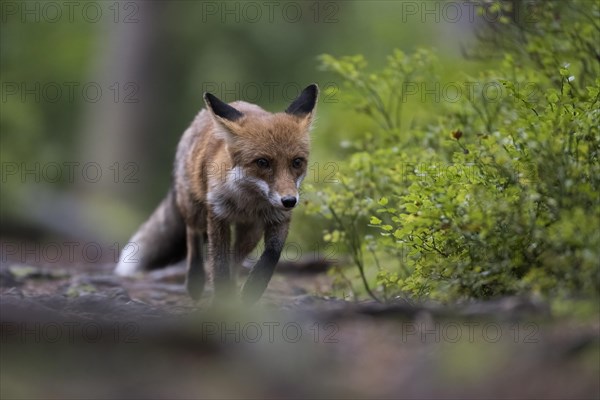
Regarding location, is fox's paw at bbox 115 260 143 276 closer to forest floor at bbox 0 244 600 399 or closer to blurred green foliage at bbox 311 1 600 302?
blurred green foliage at bbox 311 1 600 302

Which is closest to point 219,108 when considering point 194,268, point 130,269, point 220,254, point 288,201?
point 288,201

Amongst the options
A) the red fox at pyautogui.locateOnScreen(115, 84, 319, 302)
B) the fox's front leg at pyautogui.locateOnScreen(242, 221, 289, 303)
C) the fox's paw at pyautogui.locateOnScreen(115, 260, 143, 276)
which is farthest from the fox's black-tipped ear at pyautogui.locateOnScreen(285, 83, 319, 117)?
the fox's paw at pyautogui.locateOnScreen(115, 260, 143, 276)

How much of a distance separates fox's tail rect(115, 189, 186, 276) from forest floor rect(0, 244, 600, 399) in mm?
3876

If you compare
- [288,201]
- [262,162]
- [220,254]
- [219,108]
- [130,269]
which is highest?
[219,108]

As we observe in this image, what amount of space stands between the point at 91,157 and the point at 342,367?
1786 centimetres

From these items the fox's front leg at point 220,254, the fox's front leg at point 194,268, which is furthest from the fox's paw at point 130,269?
the fox's front leg at point 220,254

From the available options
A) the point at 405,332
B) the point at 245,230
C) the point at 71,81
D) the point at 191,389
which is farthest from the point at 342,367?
the point at 71,81

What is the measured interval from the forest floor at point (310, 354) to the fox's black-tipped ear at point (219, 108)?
7.55ft

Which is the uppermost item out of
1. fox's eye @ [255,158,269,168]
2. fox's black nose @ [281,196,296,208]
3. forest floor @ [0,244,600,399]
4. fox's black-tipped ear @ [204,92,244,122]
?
fox's black-tipped ear @ [204,92,244,122]

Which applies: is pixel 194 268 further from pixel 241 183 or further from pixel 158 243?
pixel 241 183

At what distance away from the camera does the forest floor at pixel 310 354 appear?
13.5 ft

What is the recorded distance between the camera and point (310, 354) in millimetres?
4547

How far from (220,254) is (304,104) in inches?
59.2

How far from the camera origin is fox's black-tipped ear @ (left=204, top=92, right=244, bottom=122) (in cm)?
696
